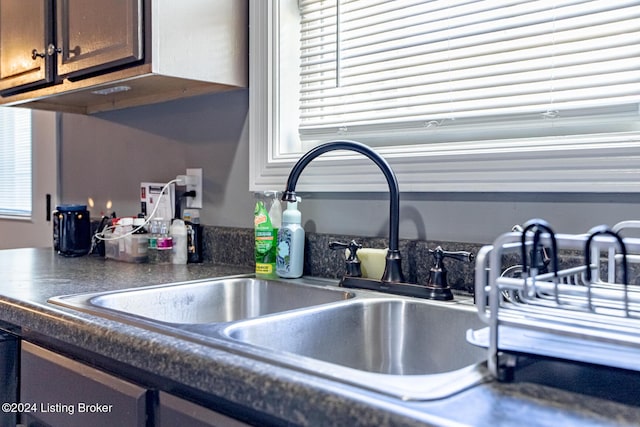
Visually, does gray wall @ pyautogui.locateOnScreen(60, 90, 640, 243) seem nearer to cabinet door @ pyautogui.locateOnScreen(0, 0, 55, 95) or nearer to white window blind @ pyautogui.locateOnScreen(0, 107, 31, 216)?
cabinet door @ pyautogui.locateOnScreen(0, 0, 55, 95)

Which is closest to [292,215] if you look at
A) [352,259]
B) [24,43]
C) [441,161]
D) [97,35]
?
[352,259]

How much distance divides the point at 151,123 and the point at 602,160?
59.7 inches

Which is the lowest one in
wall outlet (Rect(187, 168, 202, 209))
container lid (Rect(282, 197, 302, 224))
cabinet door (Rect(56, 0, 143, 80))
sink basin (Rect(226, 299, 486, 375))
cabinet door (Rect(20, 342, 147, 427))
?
cabinet door (Rect(20, 342, 147, 427))

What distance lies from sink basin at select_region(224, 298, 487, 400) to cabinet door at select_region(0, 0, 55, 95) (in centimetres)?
131

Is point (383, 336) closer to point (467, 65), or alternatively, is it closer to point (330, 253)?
point (330, 253)

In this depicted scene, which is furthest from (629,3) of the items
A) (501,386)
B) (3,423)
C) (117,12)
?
(3,423)

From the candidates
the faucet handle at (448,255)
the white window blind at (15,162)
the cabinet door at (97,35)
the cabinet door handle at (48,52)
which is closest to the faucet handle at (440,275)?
the faucet handle at (448,255)

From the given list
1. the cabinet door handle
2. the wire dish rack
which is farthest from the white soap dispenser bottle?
the cabinet door handle

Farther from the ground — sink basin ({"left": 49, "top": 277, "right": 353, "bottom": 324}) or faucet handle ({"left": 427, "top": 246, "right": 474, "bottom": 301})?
faucet handle ({"left": 427, "top": 246, "right": 474, "bottom": 301})

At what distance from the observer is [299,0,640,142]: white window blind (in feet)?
3.82

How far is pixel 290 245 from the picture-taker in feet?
4.78

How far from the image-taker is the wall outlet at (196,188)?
1901mm

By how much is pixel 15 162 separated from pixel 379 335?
2.73 meters

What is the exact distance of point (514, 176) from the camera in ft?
3.85
